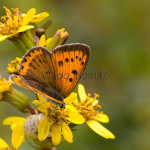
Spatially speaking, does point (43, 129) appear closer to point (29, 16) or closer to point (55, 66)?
point (55, 66)

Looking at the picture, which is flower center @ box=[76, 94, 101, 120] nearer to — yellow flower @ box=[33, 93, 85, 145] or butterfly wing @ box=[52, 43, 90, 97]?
yellow flower @ box=[33, 93, 85, 145]

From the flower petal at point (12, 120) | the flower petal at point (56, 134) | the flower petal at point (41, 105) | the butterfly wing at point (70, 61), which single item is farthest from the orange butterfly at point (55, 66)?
the flower petal at point (12, 120)

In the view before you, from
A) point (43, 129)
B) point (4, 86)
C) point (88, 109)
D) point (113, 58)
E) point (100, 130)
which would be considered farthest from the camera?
point (113, 58)

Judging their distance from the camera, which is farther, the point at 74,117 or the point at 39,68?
the point at 74,117

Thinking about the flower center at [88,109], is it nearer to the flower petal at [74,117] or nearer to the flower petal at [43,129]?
the flower petal at [74,117]

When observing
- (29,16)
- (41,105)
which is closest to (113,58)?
(29,16)

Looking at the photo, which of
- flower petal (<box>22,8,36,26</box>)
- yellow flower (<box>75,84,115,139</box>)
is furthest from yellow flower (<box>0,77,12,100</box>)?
yellow flower (<box>75,84,115,139</box>)

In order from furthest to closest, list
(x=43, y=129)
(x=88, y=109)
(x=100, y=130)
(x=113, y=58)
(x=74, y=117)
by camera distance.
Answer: (x=113, y=58) → (x=88, y=109) → (x=100, y=130) → (x=74, y=117) → (x=43, y=129)
